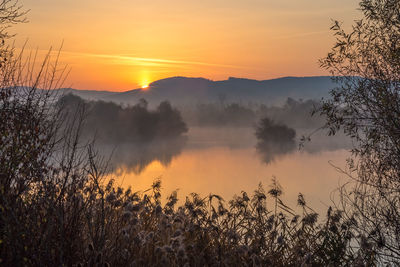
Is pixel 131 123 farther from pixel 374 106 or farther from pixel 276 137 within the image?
pixel 374 106

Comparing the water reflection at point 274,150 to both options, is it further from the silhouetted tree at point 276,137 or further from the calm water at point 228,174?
the calm water at point 228,174

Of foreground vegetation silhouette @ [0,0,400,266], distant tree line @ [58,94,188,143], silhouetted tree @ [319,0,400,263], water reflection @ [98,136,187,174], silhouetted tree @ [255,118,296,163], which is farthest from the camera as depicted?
distant tree line @ [58,94,188,143]

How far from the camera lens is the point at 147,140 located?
78.9 meters

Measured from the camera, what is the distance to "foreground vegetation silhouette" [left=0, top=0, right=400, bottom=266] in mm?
5668

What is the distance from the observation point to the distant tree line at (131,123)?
71375 millimetres

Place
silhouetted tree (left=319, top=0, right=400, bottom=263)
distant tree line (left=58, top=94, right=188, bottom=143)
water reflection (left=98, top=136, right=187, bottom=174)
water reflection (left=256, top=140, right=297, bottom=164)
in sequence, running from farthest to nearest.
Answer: distant tree line (left=58, top=94, right=188, bottom=143), water reflection (left=256, top=140, right=297, bottom=164), water reflection (left=98, top=136, right=187, bottom=174), silhouetted tree (left=319, top=0, right=400, bottom=263)

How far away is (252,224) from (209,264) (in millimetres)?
2138

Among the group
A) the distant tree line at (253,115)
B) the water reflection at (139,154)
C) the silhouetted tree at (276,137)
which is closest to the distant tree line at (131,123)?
the water reflection at (139,154)

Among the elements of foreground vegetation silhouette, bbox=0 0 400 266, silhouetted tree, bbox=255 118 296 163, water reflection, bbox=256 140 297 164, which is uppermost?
foreground vegetation silhouette, bbox=0 0 400 266

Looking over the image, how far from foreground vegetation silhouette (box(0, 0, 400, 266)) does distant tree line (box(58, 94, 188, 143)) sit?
192 feet

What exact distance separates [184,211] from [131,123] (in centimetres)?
6844

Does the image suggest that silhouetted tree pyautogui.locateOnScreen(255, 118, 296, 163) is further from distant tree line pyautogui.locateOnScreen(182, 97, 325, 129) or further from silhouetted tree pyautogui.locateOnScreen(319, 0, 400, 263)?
silhouetted tree pyautogui.locateOnScreen(319, 0, 400, 263)

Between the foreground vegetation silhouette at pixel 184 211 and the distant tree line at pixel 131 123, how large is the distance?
58.4m

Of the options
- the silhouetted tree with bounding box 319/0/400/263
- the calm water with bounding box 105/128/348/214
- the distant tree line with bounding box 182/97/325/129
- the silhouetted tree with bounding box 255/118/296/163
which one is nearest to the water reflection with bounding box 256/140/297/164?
the silhouetted tree with bounding box 255/118/296/163
